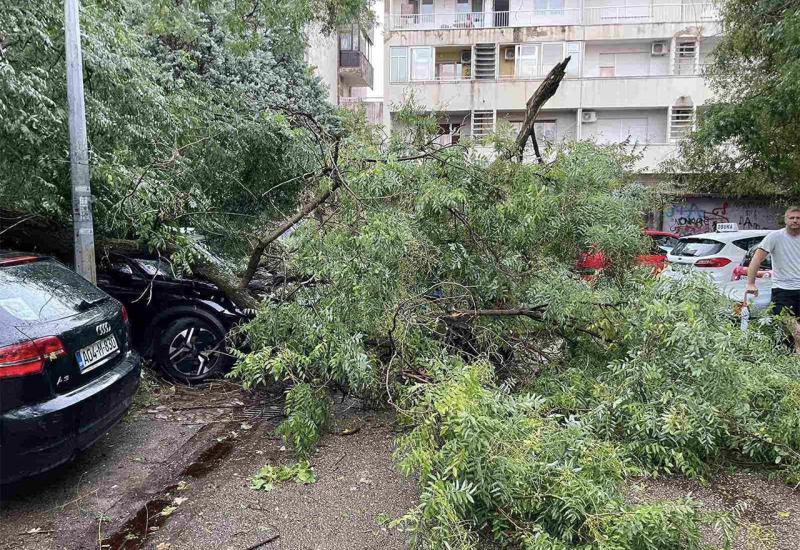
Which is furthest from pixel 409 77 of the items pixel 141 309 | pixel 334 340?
pixel 334 340

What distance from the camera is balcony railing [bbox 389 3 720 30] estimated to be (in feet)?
78.2

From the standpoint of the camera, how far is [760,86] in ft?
36.0

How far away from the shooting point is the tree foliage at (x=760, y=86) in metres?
7.93

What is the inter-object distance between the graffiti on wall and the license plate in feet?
73.1

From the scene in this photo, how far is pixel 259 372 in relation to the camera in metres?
4.09

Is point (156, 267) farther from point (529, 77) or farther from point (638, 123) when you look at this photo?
point (638, 123)

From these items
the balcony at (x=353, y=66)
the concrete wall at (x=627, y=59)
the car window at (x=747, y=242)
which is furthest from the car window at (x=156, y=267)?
the concrete wall at (x=627, y=59)

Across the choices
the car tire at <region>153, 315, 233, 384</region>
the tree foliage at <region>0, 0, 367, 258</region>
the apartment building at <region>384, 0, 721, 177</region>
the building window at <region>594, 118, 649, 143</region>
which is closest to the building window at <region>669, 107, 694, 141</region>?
the apartment building at <region>384, 0, 721, 177</region>

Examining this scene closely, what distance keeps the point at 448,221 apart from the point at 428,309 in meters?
0.79

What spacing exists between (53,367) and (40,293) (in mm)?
640

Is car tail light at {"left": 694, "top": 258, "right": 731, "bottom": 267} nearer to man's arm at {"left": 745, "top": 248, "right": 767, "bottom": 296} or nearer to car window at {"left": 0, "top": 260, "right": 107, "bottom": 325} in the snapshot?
man's arm at {"left": 745, "top": 248, "right": 767, "bottom": 296}

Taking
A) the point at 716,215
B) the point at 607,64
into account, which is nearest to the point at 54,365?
the point at 716,215

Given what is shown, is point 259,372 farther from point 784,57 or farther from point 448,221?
point 784,57

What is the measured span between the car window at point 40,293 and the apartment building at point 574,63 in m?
21.0
